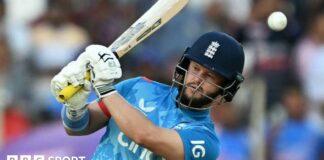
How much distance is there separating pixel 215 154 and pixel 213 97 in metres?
0.35

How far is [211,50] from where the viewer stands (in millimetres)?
7414

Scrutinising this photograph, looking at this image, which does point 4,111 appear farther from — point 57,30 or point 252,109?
point 252,109

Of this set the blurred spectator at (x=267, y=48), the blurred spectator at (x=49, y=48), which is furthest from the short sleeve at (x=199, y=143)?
the blurred spectator at (x=49, y=48)

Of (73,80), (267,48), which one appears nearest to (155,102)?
(73,80)

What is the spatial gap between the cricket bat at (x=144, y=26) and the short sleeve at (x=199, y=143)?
74 cm

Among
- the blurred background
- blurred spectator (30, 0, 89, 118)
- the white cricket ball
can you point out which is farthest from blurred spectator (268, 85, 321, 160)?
the white cricket ball

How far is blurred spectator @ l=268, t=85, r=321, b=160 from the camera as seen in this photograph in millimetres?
11859

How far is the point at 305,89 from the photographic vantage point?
41.7 ft

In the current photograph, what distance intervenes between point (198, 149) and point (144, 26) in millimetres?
990

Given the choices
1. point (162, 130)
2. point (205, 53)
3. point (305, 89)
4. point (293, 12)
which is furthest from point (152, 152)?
point (293, 12)

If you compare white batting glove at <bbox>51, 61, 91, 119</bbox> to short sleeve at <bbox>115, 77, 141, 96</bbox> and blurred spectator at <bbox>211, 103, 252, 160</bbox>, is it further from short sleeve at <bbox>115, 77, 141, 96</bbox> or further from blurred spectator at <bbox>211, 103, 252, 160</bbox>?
blurred spectator at <bbox>211, 103, 252, 160</bbox>

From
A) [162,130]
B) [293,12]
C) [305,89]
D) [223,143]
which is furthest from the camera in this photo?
[293,12]

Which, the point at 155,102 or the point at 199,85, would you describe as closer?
the point at 199,85

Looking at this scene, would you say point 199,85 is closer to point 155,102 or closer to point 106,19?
point 155,102
